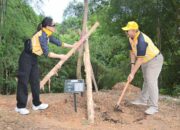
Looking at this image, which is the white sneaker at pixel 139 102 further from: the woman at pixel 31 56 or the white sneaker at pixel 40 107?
the woman at pixel 31 56

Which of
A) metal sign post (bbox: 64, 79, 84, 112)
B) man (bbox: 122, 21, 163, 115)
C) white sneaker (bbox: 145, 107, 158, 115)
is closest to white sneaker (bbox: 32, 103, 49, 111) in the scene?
metal sign post (bbox: 64, 79, 84, 112)

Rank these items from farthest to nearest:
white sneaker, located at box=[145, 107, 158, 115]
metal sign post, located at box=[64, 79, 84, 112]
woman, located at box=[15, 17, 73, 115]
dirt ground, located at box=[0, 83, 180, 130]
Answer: white sneaker, located at box=[145, 107, 158, 115] < metal sign post, located at box=[64, 79, 84, 112] < woman, located at box=[15, 17, 73, 115] < dirt ground, located at box=[0, 83, 180, 130]

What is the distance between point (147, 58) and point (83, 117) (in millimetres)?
1551

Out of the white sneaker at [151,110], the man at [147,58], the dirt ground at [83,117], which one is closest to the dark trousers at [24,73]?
the dirt ground at [83,117]

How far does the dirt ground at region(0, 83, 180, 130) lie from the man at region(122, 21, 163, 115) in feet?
1.13

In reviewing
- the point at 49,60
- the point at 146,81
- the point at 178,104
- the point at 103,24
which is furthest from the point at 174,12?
the point at 146,81

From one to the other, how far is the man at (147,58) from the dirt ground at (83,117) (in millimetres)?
345

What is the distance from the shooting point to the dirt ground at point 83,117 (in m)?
7.07

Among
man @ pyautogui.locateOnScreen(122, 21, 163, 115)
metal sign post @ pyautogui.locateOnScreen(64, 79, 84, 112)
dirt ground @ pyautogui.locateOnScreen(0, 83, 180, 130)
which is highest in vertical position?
man @ pyautogui.locateOnScreen(122, 21, 163, 115)

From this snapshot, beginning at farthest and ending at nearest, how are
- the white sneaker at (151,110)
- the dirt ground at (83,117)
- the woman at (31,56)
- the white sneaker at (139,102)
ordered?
the white sneaker at (139,102) → the white sneaker at (151,110) → the woman at (31,56) → the dirt ground at (83,117)

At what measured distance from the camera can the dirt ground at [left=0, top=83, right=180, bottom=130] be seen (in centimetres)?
707

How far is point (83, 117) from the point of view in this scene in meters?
7.75

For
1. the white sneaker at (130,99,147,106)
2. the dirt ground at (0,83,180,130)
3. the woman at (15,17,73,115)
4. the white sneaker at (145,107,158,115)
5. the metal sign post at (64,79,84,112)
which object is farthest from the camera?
the white sneaker at (130,99,147,106)

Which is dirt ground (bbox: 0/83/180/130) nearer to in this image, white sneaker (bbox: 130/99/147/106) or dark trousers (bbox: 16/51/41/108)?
white sneaker (bbox: 130/99/147/106)
